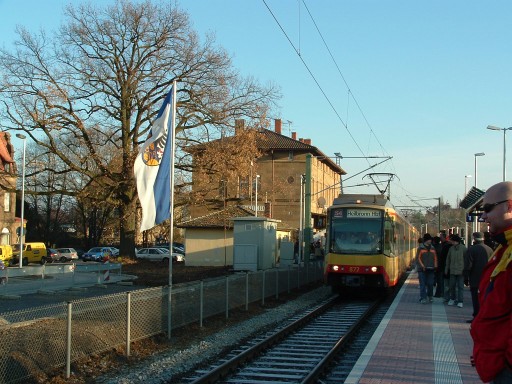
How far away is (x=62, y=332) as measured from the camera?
9.01 m

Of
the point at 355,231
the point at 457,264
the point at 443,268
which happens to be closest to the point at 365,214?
the point at 355,231

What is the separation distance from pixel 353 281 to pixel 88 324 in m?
11.8

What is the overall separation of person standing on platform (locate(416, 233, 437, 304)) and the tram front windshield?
7.56 feet

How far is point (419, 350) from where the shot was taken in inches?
404

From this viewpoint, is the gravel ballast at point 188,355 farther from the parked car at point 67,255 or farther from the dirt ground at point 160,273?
the parked car at point 67,255

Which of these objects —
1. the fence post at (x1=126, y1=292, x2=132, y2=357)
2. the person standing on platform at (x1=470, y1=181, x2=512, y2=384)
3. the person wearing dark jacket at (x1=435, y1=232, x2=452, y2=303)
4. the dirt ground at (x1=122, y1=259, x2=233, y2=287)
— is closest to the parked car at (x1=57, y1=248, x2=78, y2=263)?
the dirt ground at (x1=122, y1=259, x2=233, y2=287)

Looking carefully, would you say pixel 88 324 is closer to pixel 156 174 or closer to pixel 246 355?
pixel 246 355

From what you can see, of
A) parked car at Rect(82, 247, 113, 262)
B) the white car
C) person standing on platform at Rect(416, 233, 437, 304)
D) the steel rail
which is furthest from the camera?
parked car at Rect(82, 247, 113, 262)

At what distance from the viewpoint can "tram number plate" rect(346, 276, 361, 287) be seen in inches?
778

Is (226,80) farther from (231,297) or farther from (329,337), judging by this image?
(329,337)

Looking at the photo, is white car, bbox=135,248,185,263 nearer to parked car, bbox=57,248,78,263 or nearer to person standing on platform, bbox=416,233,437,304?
parked car, bbox=57,248,78,263

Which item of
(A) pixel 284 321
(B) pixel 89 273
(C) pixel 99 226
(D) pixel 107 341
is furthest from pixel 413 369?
(C) pixel 99 226

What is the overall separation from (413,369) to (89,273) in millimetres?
21105

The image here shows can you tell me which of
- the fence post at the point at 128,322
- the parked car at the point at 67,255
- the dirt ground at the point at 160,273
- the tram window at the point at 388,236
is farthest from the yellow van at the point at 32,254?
the fence post at the point at 128,322
